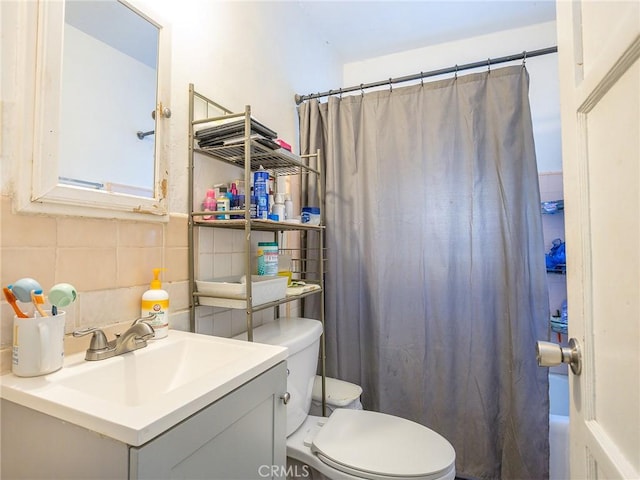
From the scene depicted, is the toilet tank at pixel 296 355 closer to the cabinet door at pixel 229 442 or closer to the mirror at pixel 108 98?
the cabinet door at pixel 229 442

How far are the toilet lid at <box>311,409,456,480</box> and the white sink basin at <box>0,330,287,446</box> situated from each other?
50 cm

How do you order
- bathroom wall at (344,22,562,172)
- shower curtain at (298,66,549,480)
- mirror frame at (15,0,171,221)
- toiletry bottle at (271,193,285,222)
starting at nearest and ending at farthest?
mirror frame at (15,0,171,221) → toiletry bottle at (271,193,285,222) → shower curtain at (298,66,549,480) → bathroom wall at (344,22,562,172)

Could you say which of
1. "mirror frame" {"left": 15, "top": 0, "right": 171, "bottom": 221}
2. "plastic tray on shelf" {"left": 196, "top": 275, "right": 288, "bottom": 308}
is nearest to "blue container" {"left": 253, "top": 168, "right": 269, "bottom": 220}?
"plastic tray on shelf" {"left": 196, "top": 275, "right": 288, "bottom": 308}

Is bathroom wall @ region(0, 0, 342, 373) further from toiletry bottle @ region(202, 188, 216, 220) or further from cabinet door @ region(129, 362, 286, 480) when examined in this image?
cabinet door @ region(129, 362, 286, 480)

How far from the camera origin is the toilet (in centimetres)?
99

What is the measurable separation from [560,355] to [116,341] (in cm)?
94

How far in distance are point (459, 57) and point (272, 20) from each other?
4.25ft

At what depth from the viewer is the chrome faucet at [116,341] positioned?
2.39 ft

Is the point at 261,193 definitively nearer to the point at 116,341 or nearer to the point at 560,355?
the point at 116,341

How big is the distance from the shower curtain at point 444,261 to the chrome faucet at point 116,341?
1.09 metres

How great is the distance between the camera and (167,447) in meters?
0.49

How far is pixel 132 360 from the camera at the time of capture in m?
0.76

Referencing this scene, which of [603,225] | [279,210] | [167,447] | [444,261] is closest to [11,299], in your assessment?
[167,447]

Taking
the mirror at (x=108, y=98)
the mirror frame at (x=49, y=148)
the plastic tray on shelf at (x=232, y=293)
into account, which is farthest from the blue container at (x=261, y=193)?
the mirror frame at (x=49, y=148)
